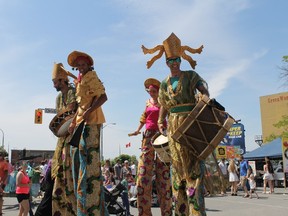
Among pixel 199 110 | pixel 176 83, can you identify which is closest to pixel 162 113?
pixel 176 83

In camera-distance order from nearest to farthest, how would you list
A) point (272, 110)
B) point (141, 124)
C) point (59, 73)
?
point (59, 73)
point (141, 124)
point (272, 110)

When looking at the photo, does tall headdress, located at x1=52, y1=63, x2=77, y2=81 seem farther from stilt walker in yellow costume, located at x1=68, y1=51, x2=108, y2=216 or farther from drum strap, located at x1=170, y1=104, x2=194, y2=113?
drum strap, located at x1=170, y1=104, x2=194, y2=113

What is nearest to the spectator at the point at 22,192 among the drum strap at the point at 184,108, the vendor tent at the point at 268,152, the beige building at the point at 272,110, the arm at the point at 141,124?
the arm at the point at 141,124

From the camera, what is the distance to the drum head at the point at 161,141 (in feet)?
17.2

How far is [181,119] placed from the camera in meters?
4.71

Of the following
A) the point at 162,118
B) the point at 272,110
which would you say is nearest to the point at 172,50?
the point at 162,118

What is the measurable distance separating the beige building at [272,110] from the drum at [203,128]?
61054 millimetres

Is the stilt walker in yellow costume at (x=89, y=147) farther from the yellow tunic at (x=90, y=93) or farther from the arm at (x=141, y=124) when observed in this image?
the arm at (x=141, y=124)

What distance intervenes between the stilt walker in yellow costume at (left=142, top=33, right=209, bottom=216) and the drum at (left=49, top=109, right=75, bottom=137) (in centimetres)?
139

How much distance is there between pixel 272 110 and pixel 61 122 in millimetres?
63965

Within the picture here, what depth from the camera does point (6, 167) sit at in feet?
30.7

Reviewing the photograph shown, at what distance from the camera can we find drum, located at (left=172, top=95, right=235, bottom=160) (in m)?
4.42

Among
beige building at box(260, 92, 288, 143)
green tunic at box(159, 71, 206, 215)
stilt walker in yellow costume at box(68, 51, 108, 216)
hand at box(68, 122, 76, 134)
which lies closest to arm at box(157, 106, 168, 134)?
green tunic at box(159, 71, 206, 215)

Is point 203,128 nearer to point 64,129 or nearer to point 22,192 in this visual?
point 64,129
